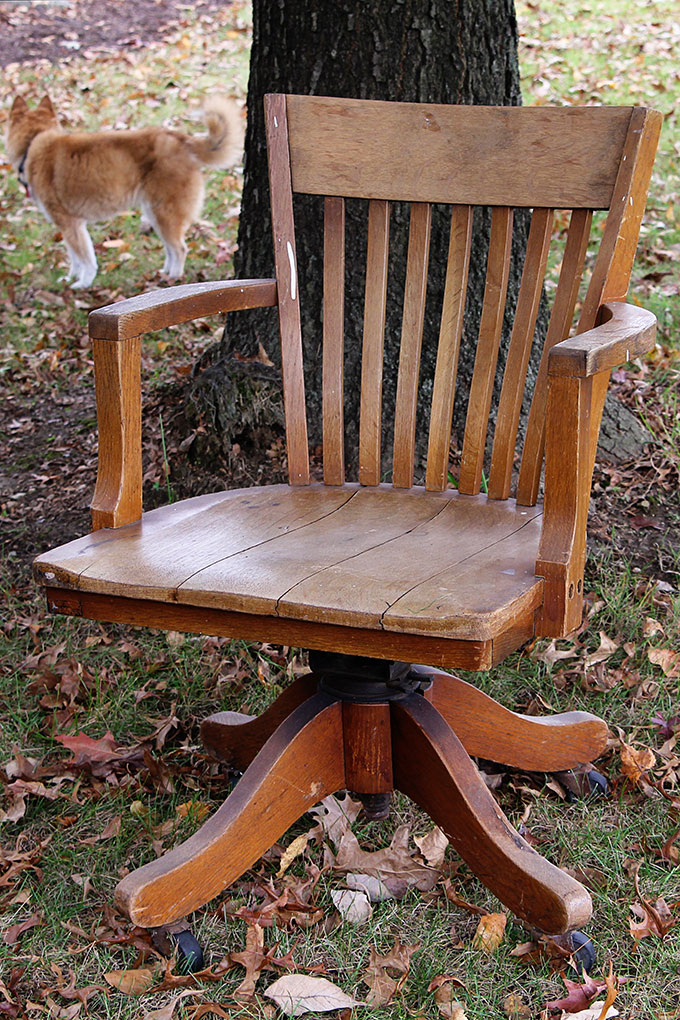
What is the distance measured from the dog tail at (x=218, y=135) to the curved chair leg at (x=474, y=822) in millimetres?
3614

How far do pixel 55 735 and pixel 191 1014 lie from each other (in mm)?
812

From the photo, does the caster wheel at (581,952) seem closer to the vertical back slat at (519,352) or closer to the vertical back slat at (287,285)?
the vertical back slat at (519,352)

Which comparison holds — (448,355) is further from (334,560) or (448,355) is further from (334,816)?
(334,816)

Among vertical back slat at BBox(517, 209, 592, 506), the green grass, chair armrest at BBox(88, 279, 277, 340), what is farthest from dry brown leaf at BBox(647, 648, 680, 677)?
chair armrest at BBox(88, 279, 277, 340)

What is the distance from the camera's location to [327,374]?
2.07 metres

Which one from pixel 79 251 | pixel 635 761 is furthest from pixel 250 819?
pixel 79 251

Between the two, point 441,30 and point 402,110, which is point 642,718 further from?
point 441,30

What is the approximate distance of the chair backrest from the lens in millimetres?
1859

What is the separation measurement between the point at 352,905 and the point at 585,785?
0.55m

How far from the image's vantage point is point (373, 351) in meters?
2.05

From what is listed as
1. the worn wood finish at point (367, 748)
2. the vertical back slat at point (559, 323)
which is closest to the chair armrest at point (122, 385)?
the worn wood finish at point (367, 748)

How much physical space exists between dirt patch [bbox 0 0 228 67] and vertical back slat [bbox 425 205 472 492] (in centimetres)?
788

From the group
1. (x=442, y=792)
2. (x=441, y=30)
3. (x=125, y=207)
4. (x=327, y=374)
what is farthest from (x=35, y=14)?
(x=442, y=792)

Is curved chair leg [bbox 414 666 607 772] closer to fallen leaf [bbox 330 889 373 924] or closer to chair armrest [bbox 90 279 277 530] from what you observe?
fallen leaf [bbox 330 889 373 924]
